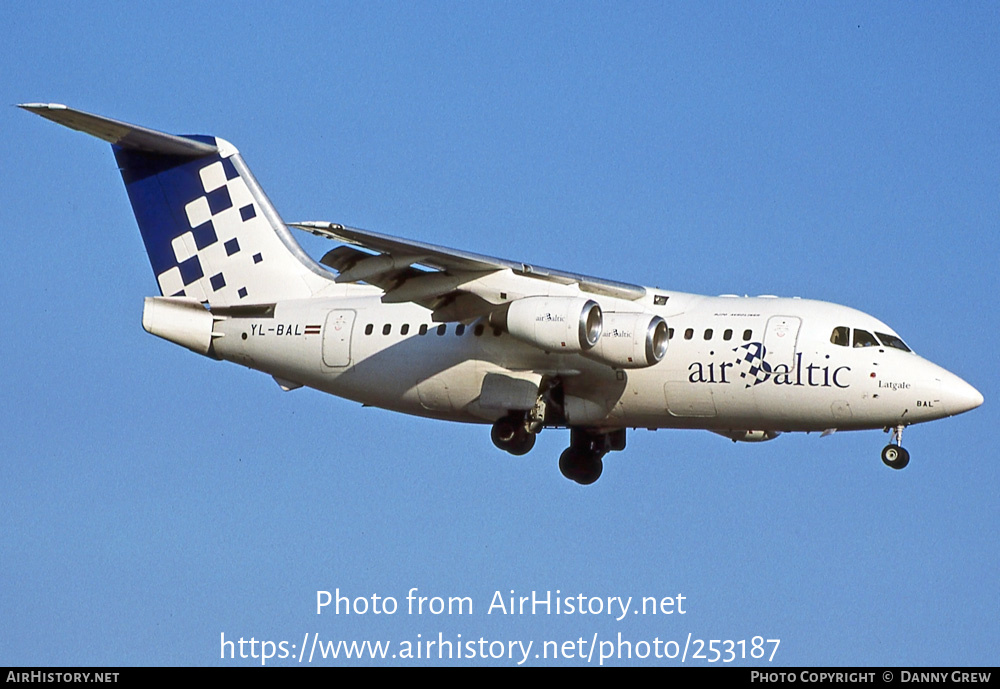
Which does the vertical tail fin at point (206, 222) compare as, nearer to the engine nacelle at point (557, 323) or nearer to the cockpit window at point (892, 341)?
the engine nacelle at point (557, 323)

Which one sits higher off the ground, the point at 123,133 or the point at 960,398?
the point at 123,133

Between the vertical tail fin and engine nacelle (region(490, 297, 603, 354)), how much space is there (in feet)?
13.8

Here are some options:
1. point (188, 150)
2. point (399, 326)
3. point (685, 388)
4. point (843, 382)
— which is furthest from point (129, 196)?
point (843, 382)

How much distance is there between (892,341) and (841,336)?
0.63 metres

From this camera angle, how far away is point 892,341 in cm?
2144

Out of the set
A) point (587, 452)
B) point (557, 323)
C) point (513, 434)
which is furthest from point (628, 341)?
point (587, 452)

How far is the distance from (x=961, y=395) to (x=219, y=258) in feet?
33.4

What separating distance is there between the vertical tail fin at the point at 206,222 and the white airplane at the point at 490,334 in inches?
0.9

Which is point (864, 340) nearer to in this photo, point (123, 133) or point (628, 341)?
point (628, 341)

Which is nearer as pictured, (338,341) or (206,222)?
(338,341)

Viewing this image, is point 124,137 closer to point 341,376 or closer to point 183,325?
point 183,325

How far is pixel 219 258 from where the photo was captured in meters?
24.7

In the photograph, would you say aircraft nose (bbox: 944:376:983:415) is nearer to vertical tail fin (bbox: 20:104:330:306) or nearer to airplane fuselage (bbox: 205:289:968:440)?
airplane fuselage (bbox: 205:289:968:440)

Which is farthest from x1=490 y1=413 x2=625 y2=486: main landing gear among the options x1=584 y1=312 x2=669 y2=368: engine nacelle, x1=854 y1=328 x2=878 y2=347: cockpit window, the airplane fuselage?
x1=854 y1=328 x2=878 y2=347: cockpit window
